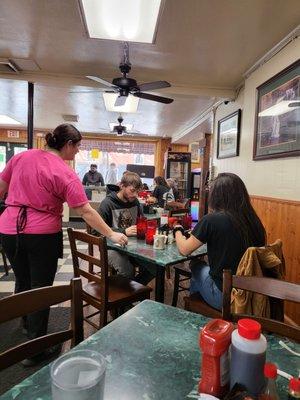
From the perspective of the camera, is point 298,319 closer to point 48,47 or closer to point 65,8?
point 65,8

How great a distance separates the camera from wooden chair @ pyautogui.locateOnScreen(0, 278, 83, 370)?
852mm

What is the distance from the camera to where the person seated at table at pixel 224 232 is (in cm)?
172

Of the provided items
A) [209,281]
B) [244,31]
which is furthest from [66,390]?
[244,31]

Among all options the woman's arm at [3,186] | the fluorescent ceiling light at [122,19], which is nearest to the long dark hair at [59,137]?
the woman's arm at [3,186]

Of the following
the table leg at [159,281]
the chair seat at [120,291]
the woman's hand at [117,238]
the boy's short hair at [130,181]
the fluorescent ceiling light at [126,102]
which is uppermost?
the fluorescent ceiling light at [126,102]

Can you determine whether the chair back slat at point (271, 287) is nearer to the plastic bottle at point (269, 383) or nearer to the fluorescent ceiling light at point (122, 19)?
the plastic bottle at point (269, 383)

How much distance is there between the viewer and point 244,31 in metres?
2.54

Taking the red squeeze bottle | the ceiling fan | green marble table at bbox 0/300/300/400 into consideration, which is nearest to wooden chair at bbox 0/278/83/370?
green marble table at bbox 0/300/300/400

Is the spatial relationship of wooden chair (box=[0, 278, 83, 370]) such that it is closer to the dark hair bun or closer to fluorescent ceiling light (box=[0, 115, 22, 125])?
the dark hair bun

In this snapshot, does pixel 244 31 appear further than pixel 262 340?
Yes

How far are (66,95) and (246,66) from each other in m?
2.98

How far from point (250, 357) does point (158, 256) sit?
1344mm

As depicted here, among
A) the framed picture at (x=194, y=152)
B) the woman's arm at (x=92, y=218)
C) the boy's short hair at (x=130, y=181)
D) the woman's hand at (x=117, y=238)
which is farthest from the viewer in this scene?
the framed picture at (x=194, y=152)

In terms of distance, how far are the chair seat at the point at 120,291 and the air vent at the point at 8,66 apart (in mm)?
2822
